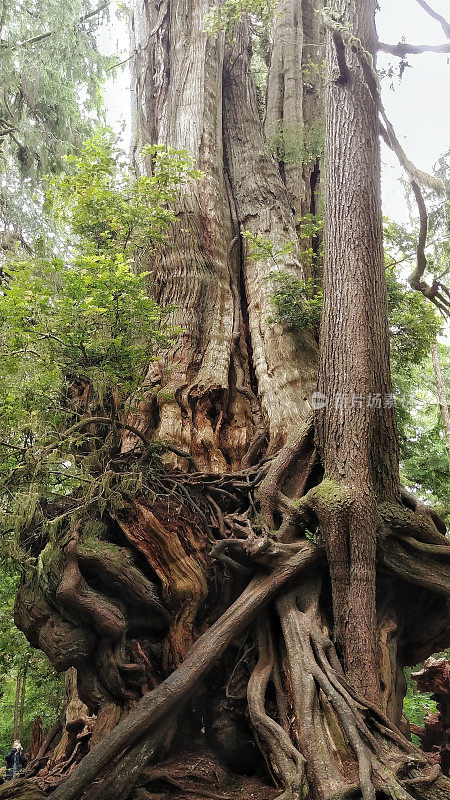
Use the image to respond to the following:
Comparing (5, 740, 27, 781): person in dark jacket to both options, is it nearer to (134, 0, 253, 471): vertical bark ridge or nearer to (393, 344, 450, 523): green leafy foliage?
(134, 0, 253, 471): vertical bark ridge

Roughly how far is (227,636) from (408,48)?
472 centimetres

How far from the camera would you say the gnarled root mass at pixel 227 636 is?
11.9 ft

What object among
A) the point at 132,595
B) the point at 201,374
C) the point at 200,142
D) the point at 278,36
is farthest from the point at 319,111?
A: the point at 132,595

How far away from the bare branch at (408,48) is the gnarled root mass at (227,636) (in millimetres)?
3085

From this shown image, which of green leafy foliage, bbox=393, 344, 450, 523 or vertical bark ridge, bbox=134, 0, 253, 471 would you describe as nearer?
vertical bark ridge, bbox=134, 0, 253, 471

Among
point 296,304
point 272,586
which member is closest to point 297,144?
point 296,304

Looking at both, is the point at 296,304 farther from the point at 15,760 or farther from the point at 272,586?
the point at 15,760

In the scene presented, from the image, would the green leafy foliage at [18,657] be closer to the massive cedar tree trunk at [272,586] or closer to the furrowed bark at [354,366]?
the massive cedar tree trunk at [272,586]

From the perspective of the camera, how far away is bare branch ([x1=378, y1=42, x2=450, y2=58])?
444cm

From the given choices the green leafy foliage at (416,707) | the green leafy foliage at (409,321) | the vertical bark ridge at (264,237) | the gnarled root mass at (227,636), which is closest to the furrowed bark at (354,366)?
the gnarled root mass at (227,636)

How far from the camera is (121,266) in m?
4.26

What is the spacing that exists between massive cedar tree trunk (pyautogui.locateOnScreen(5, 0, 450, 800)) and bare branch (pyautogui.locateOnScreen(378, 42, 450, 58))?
146mm

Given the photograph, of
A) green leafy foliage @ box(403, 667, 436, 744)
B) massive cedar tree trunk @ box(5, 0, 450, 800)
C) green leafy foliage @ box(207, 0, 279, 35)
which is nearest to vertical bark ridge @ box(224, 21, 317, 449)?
massive cedar tree trunk @ box(5, 0, 450, 800)

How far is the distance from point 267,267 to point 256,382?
159cm
